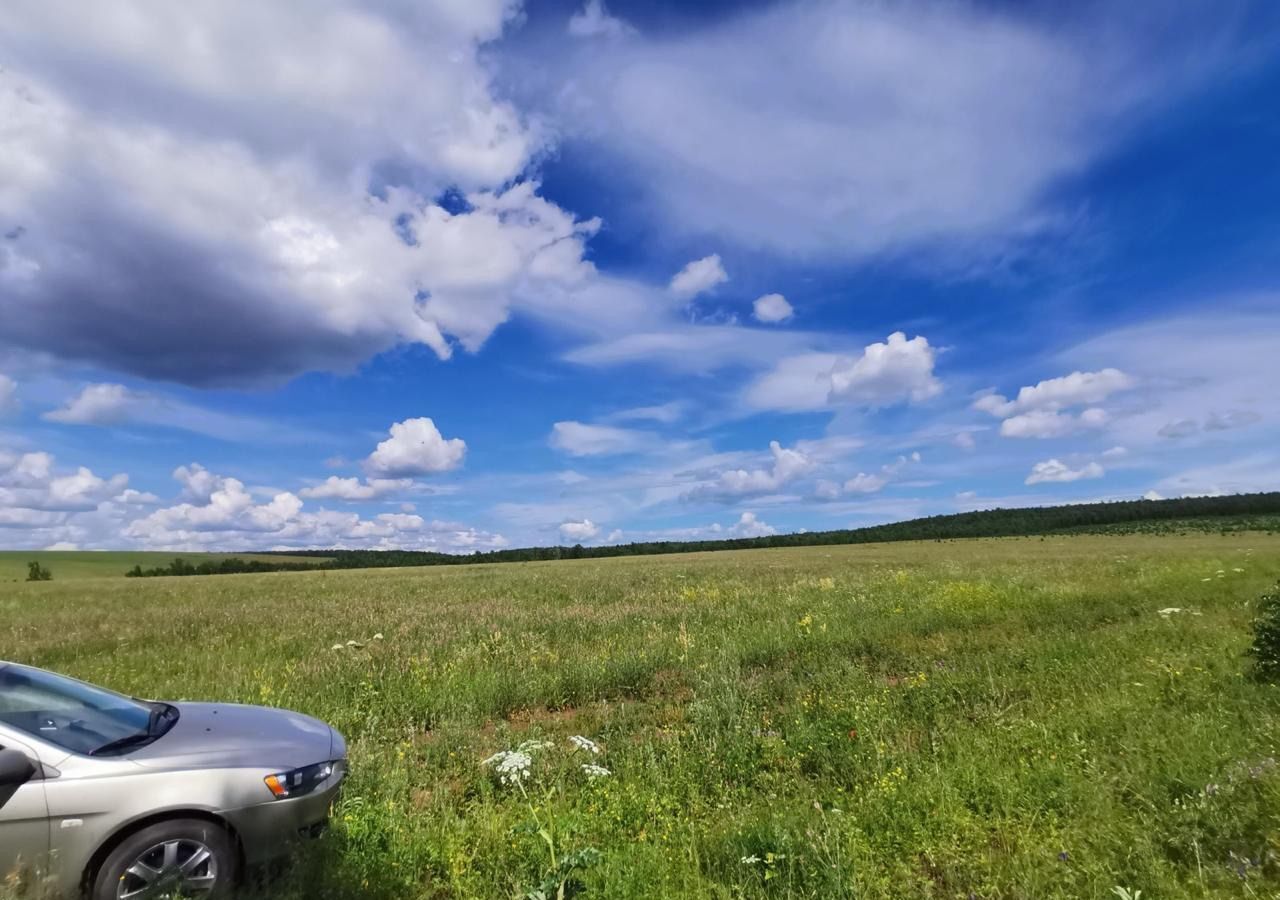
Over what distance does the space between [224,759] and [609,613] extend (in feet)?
41.9

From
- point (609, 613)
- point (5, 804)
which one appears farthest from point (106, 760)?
point (609, 613)

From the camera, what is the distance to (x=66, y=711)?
489 cm

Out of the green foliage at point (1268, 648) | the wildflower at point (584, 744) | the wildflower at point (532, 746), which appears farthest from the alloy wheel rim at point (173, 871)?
the green foliage at point (1268, 648)

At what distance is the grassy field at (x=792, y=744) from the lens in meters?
4.43

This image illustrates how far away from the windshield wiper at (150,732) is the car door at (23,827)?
349mm

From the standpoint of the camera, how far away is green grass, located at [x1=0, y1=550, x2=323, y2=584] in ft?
250

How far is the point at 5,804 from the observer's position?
3.90 meters

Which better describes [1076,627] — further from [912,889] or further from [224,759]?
[224,759]

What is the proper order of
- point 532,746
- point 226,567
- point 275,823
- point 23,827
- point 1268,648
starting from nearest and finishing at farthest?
1. point 23,827
2. point 275,823
3. point 532,746
4. point 1268,648
5. point 226,567

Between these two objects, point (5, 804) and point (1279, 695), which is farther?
point (1279, 695)

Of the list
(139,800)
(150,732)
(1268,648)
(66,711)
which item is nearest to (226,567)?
(66,711)

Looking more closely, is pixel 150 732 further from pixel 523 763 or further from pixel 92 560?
pixel 92 560

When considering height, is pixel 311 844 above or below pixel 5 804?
below

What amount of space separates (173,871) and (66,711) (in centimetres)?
171
